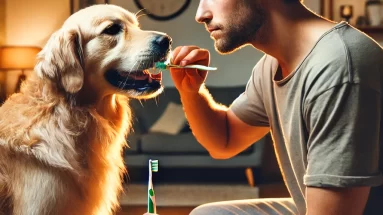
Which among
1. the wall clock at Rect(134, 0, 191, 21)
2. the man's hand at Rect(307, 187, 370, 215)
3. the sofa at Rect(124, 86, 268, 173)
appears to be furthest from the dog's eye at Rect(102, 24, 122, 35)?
the wall clock at Rect(134, 0, 191, 21)

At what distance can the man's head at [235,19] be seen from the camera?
1.23 metres

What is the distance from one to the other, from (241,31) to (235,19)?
0.03 m

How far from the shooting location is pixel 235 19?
125 centimetres

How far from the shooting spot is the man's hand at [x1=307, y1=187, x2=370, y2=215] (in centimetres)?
103

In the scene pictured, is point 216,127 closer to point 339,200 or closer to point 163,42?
point 163,42

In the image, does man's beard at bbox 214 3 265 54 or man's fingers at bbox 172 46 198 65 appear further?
man's fingers at bbox 172 46 198 65

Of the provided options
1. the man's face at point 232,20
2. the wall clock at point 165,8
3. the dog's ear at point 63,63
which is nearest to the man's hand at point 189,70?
the man's face at point 232,20

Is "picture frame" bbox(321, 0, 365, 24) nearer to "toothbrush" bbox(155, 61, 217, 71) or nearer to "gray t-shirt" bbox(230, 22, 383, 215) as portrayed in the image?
"toothbrush" bbox(155, 61, 217, 71)

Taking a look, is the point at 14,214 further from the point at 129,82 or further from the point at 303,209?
the point at 303,209

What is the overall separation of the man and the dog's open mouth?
8 cm

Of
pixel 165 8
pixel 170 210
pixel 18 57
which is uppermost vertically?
pixel 165 8

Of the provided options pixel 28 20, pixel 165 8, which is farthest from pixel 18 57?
pixel 165 8

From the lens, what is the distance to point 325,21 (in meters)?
1.19

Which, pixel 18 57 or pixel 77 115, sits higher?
pixel 77 115
